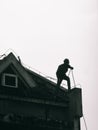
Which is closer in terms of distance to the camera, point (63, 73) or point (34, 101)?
point (34, 101)

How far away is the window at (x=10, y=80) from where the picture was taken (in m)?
34.0

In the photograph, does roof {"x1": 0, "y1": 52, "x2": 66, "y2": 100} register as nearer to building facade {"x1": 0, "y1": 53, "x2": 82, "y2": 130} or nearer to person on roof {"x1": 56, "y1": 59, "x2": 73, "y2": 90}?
building facade {"x1": 0, "y1": 53, "x2": 82, "y2": 130}

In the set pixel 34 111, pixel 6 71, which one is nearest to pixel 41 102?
pixel 34 111

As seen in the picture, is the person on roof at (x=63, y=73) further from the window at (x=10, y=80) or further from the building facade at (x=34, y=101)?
the window at (x=10, y=80)

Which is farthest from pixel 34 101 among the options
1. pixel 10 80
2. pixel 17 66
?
pixel 17 66

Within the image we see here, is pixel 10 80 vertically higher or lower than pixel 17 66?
lower

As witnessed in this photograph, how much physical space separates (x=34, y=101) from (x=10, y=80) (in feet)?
6.46

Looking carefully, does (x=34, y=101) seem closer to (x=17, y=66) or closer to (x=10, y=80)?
(x=10, y=80)

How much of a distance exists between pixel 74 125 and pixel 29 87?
3298 millimetres

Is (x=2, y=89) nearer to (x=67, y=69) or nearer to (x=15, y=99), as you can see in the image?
(x=15, y=99)

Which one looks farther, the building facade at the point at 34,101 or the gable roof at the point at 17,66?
the gable roof at the point at 17,66

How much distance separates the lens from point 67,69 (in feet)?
115

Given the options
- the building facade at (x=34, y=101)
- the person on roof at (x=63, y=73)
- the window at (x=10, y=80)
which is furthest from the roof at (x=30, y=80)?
the person on roof at (x=63, y=73)

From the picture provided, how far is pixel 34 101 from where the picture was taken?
1312 inches
